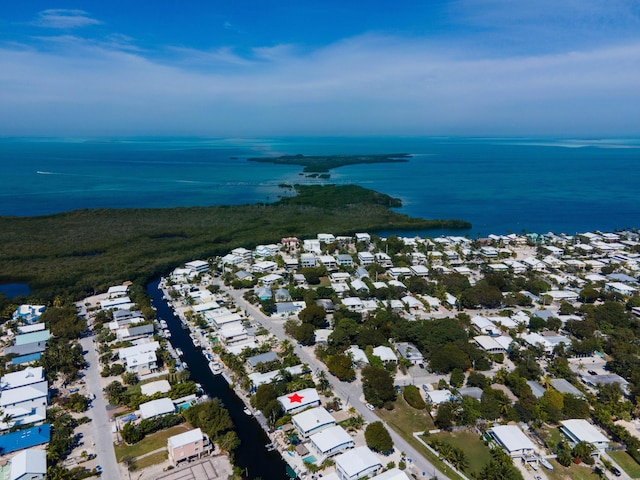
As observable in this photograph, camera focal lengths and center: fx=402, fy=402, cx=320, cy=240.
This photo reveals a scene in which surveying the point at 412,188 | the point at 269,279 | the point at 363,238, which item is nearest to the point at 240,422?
the point at 269,279

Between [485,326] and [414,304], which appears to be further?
[414,304]

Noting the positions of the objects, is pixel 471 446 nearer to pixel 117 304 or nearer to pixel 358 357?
pixel 358 357

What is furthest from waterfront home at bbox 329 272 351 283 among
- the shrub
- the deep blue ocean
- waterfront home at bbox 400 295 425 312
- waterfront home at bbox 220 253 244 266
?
the deep blue ocean

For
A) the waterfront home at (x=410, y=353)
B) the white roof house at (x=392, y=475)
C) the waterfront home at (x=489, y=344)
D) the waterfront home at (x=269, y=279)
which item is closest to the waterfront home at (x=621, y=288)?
the waterfront home at (x=489, y=344)

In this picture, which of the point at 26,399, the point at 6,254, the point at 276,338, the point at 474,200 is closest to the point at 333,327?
the point at 276,338

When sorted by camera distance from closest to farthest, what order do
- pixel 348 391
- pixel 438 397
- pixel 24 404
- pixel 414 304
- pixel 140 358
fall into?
pixel 24 404, pixel 438 397, pixel 348 391, pixel 140 358, pixel 414 304

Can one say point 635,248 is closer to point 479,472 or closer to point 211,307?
point 479,472

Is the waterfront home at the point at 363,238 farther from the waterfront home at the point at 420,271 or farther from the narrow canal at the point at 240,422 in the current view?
the narrow canal at the point at 240,422

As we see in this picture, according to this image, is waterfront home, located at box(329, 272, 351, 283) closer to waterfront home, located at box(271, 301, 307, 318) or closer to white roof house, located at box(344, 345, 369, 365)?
waterfront home, located at box(271, 301, 307, 318)
